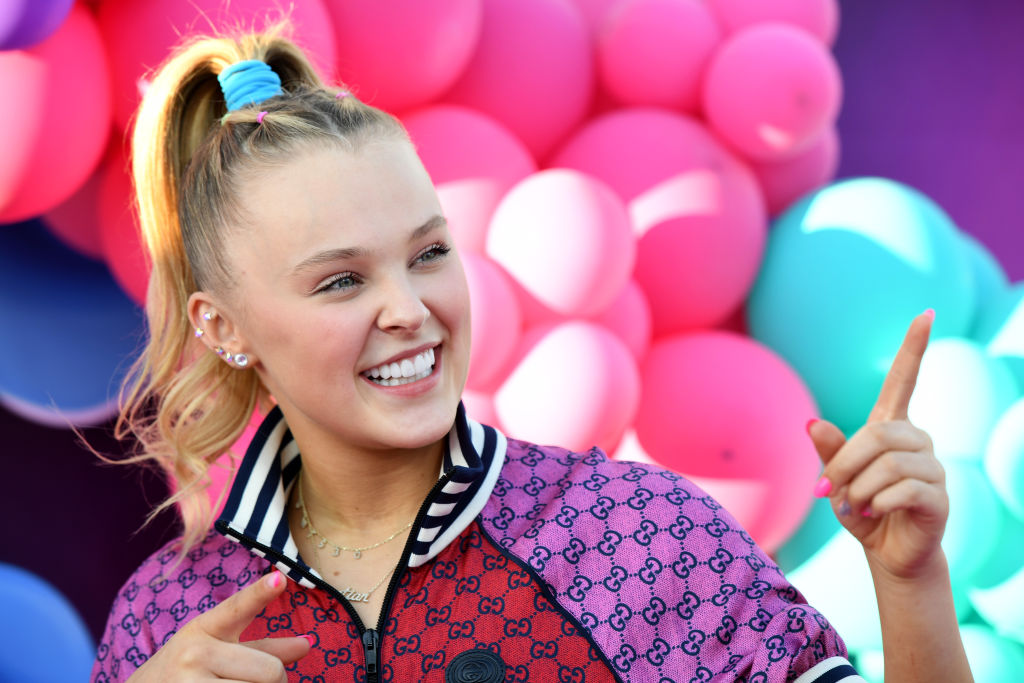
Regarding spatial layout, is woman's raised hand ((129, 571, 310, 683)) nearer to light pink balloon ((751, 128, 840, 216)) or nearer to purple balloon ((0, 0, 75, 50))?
purple balloon ((0, 0, 75, 50))

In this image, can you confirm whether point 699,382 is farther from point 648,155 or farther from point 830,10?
point 830,10

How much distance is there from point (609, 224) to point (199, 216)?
91cm

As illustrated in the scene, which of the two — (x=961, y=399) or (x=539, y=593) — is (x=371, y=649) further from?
(x=961, y=399)

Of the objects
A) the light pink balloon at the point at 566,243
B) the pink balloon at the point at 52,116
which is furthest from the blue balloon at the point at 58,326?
the light pink balloon at the point at 566,243

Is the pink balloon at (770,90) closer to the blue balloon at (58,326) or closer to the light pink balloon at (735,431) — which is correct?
the light pink balloon at (735,431)

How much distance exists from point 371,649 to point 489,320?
0.83 m

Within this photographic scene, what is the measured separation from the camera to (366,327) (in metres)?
1.24

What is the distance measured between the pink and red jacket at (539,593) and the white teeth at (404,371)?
11cm

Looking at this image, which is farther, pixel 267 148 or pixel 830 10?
pixel 830 10

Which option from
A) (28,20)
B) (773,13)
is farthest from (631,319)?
(28,20)

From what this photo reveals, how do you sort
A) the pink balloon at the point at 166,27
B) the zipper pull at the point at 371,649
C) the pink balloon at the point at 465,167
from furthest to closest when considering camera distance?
the pink balloon at the point at 465,167
the pink balloon at the point at 166,27
the zipper pull at the point at 371,649

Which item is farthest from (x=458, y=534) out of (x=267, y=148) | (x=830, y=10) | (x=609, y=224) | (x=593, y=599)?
(x=830, y=10)

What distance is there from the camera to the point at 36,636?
2.02 meters

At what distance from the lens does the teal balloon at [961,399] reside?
91.9 inches
